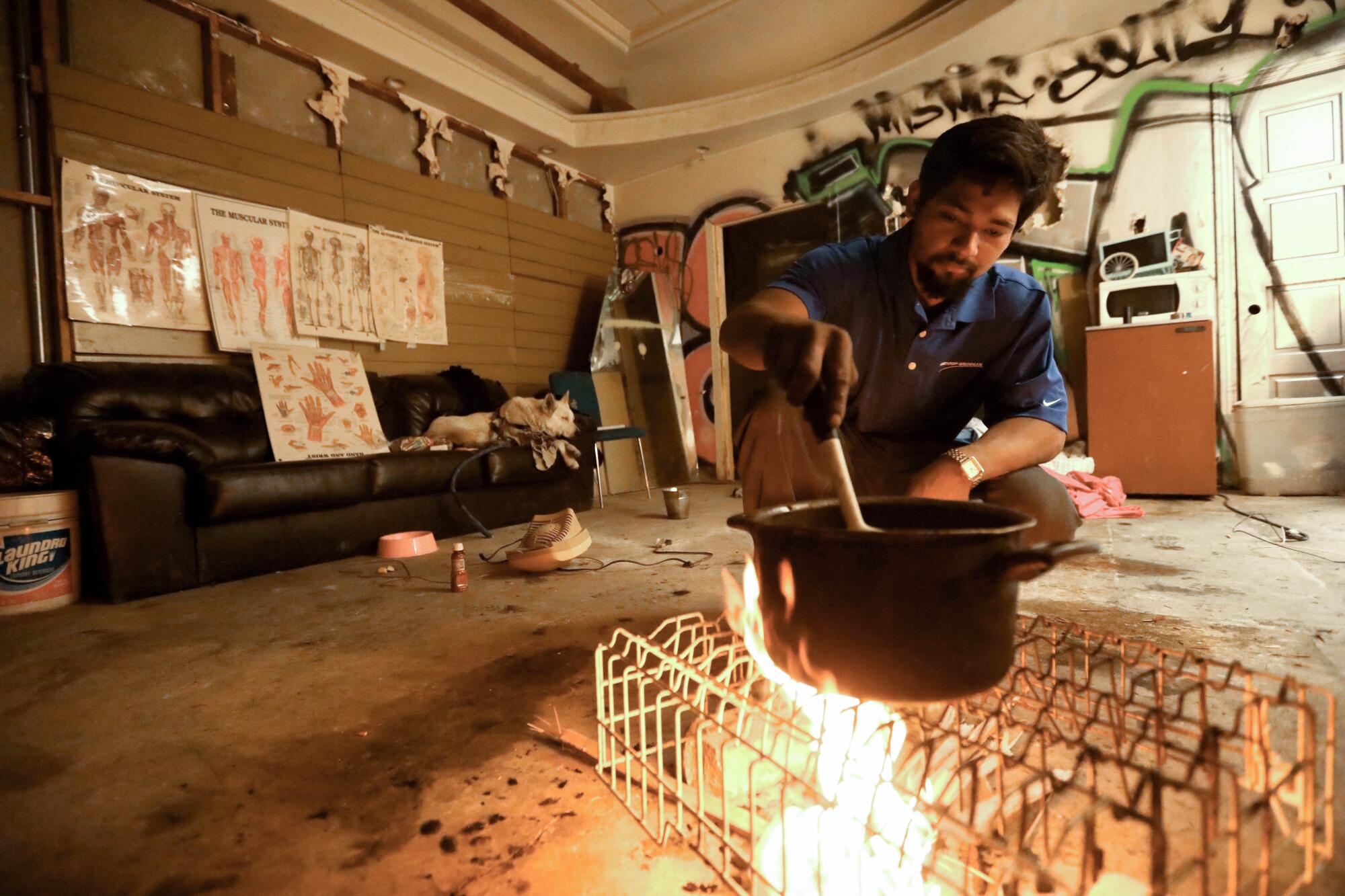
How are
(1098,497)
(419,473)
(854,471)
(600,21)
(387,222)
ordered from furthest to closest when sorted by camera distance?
(600,21) < (387,222) < (1098,497) < (419,473) < (854,471)

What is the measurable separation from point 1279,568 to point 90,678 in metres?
3.53

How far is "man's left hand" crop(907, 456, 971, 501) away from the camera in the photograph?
1.20 meters

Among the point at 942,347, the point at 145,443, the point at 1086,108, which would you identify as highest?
the point at 1086,108

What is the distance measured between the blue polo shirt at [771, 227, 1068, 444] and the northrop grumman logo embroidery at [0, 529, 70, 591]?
256 centimetres

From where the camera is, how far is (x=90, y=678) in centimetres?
148

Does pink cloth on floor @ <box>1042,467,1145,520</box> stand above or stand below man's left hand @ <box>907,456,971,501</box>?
below

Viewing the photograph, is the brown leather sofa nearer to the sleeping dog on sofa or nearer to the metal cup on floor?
the sleeping dog on sofa

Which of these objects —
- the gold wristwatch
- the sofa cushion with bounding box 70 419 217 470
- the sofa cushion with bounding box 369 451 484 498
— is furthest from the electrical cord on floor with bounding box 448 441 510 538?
the gold wristwatch

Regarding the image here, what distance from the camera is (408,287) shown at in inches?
171

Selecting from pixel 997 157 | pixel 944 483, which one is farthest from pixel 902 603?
pixel 997 157

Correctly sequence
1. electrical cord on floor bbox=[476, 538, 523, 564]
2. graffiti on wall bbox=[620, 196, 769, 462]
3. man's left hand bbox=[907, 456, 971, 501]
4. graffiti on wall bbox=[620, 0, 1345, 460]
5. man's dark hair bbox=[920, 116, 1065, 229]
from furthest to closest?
→ graffiti on wall bbox=[620, 196, 769, 462] → graffiti on wall bbox=[620, 0, 1345, 460] → electrical cord on floor bbox=[476, 538, 523, 564] → man's left hand bbox=[907, 456, 971, 501] → man's dark hair bbox=[920, 116, 1065, 229]

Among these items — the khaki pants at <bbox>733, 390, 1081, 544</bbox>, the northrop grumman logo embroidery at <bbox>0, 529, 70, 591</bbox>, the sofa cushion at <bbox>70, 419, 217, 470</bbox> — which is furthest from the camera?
the sofa cushion at <bbox>70, 419, 217, 470</bbox>

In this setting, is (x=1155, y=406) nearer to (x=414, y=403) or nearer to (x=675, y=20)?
(x=675, y=20)

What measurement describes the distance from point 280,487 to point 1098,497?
13.3 feet
